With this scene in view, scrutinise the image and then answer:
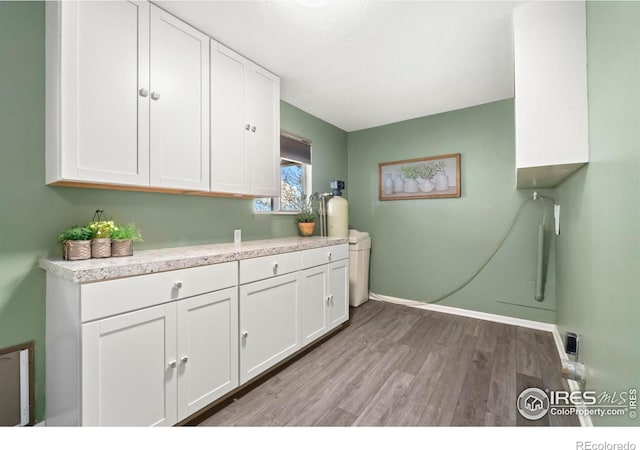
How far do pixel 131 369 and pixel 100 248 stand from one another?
0.61 meters

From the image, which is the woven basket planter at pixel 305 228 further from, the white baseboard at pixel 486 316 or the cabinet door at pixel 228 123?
the white baseboard at pixel 486 316

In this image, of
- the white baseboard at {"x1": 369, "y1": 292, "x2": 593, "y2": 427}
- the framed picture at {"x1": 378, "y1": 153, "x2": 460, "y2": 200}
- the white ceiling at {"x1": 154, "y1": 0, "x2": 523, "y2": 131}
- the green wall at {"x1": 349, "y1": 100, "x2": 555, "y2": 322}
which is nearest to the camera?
the white ceiling at {"x1": 154, "y1": 0, "x2": 523, "y2": 131}

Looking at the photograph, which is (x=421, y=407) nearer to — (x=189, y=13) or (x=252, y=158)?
(x=252, y=158)

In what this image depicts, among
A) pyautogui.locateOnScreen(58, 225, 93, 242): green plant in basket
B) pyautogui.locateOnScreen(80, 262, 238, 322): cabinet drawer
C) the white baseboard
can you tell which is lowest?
the white baseboard

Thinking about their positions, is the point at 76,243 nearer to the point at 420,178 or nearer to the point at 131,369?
the point at 131,369

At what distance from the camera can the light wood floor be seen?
4.92ft

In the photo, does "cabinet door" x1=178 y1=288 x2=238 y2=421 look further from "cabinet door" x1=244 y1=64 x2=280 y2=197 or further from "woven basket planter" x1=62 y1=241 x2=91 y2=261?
"cabinet door" x1=244 y1=64 x2=280 y2=197

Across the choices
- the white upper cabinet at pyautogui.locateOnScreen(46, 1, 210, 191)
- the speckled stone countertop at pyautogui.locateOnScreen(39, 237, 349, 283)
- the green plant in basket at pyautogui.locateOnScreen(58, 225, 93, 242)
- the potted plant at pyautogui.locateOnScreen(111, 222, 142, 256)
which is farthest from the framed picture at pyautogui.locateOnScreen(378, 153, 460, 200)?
the green plant in basket at pyautogui.locateOnScreen(58, 225, 93, 242)

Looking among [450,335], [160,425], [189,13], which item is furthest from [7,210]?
[450,335]

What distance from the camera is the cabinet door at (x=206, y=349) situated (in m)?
1.38

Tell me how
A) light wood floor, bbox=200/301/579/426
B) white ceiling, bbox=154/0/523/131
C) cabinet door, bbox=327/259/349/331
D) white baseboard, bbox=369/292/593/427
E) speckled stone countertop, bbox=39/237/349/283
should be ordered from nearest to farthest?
speckled stone countertop, bbox=39/237/349/283 < light wood floor, bbox=200/301/579/426 < white ceiling, bbox=154/0/523/131 < white baseboard, bbox=369/292/593/427 < cabinet door, bbox=327/259/349/331

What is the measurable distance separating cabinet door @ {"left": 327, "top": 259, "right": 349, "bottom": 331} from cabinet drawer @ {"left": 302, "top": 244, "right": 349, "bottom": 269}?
60mm

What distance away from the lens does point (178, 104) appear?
1.70 m

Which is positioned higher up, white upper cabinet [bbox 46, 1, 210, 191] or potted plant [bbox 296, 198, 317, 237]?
white upper cabinet [bbox 46, 1, 210, 191]
